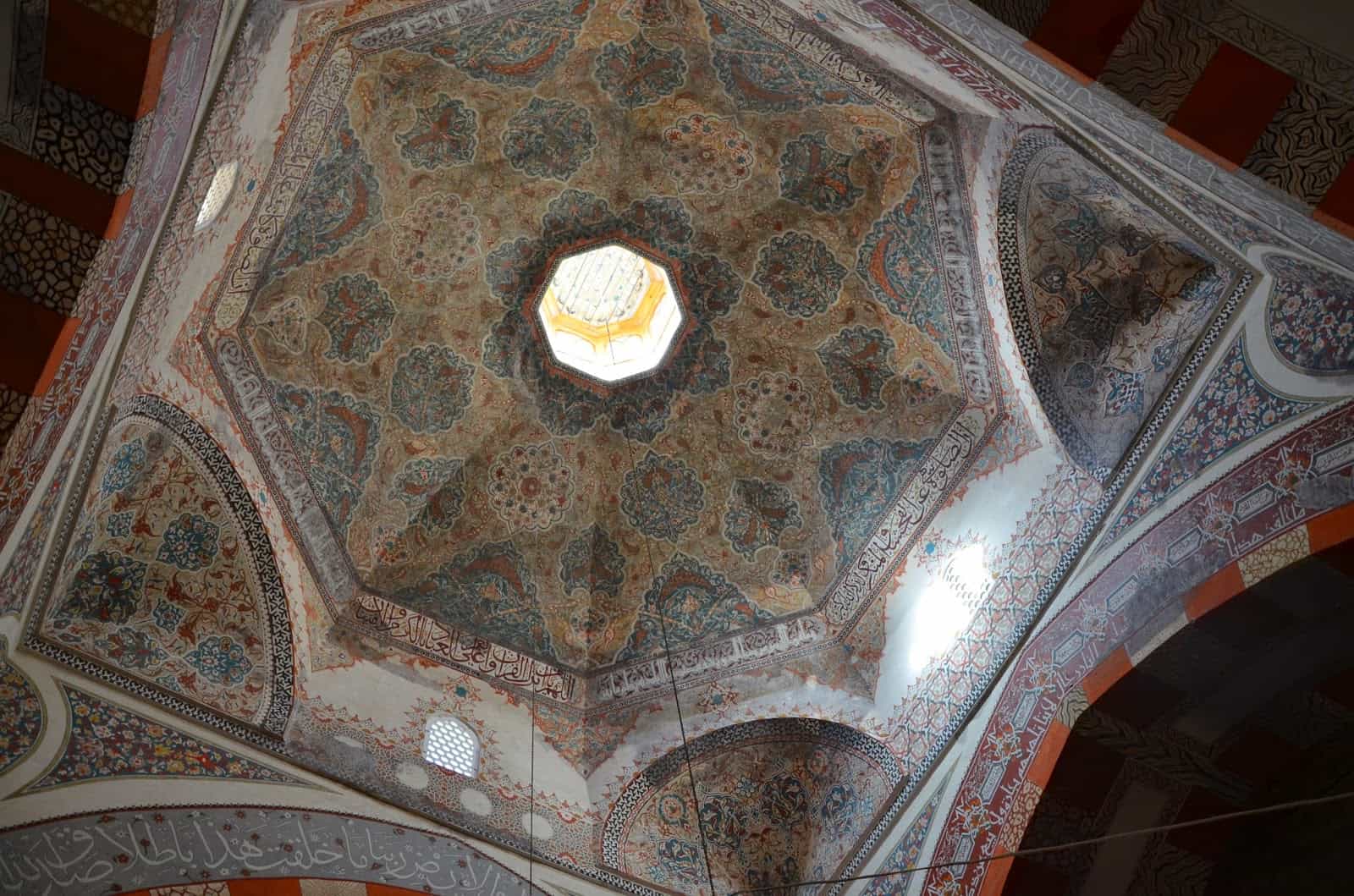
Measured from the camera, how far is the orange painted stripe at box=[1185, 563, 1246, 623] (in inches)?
227

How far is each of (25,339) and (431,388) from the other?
4.61 meters

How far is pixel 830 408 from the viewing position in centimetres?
894

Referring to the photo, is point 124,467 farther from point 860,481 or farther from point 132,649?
point 860,481

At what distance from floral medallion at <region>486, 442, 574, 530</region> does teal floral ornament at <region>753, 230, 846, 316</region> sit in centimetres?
196

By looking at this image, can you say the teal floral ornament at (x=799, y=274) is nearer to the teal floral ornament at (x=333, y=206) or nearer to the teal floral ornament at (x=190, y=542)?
the teal floral ornament at (x=333, y=206)

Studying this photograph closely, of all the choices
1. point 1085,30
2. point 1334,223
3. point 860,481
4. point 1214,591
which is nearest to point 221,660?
point 860,481

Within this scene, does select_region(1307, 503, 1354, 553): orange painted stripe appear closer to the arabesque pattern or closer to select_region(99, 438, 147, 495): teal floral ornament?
the arabesque pattern

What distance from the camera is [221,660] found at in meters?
7.25

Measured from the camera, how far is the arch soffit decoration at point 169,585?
261 inches

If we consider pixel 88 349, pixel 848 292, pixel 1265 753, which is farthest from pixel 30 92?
pixel 1265 753

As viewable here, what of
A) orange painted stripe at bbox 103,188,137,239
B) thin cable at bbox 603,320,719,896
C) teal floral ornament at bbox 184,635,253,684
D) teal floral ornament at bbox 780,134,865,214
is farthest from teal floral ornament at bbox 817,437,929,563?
orange painted stripe at bbox 103,188,137,239

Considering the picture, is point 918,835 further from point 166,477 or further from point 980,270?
point 166,477

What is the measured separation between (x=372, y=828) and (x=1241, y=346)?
201 inches

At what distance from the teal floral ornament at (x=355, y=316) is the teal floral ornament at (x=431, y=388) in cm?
26
